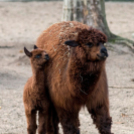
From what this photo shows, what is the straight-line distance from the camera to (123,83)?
8.90 m

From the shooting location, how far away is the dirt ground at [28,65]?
6.69 m

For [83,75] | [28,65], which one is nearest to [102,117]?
[83,75]

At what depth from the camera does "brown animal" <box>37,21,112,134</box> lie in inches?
172

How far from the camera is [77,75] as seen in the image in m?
4.51

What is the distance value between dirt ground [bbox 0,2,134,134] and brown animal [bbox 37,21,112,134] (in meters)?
0.83

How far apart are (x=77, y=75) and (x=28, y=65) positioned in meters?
5.97

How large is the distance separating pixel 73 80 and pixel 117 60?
626cm

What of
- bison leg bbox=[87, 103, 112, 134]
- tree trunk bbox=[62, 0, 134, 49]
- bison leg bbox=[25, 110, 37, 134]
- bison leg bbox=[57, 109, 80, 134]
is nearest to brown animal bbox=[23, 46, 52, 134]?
bison leg bbox=[25, 110, 37, 134]

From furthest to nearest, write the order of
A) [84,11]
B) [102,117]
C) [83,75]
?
[84,11]
[102,117]
[83,75]

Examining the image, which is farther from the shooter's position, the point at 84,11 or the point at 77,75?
the point at 84,11

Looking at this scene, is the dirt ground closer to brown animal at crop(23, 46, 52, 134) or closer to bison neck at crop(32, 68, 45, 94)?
brown animal at crop(23, 46, 52, 134)

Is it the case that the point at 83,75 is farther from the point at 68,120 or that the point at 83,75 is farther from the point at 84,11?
the point at 84,11

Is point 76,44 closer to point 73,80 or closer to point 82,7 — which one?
point 73,80

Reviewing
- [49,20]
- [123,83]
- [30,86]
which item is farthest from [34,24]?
[30,86]
